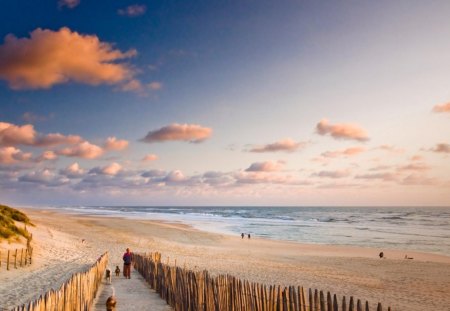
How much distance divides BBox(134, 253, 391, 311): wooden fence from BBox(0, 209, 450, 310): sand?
5525 mm

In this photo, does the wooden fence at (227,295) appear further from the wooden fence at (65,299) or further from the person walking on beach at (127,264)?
the person walking on beach at (127,264)

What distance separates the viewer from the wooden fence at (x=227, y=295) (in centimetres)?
629

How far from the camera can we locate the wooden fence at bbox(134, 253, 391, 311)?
6.29 m

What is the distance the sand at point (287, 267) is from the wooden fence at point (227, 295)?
552 centimetres

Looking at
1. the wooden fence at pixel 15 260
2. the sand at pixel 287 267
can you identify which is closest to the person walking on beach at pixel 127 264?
the sand at pixel 287 267

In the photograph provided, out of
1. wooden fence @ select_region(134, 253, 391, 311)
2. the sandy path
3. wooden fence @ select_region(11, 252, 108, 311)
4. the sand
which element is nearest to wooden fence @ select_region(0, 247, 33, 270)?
the sand

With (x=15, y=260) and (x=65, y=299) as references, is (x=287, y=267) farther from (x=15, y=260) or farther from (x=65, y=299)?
(x=65, y=299)

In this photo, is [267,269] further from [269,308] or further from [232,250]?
[269,308]

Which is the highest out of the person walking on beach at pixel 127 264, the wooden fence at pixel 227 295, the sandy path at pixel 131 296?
the wooden fence at pixel 227 295

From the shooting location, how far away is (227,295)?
845 cm

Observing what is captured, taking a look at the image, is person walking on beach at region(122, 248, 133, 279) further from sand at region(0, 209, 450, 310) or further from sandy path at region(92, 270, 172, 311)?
sand at region(0, 209, 450, 310)

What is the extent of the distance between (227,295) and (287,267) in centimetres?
1665

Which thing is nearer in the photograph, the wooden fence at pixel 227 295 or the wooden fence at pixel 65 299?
the wooden fence at pixel 65 299

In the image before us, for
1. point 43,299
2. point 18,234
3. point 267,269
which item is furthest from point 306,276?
point 18,234
